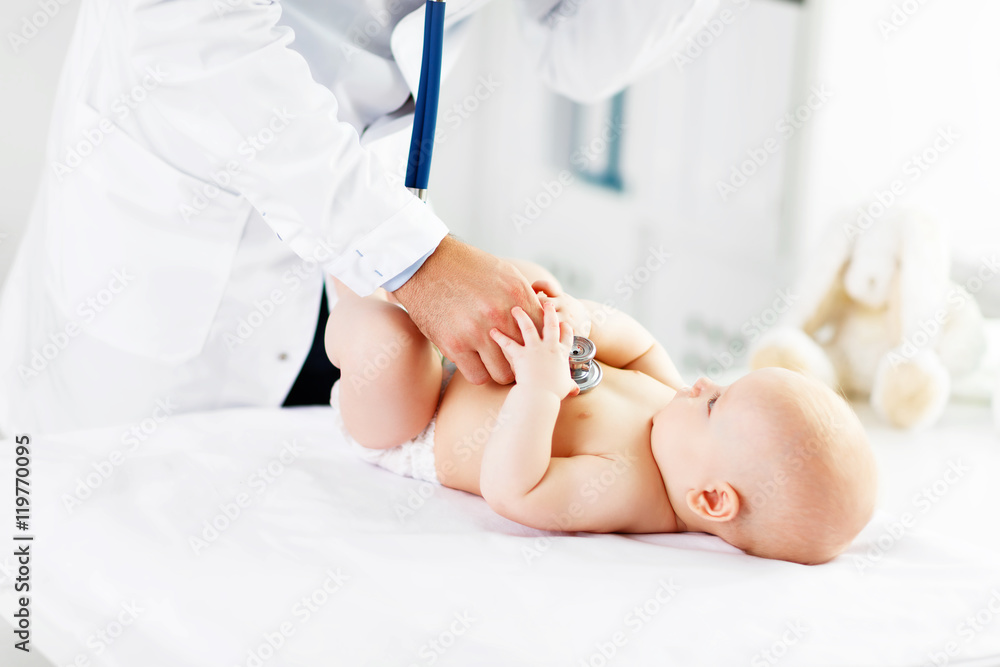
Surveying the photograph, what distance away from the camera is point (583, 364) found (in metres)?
1.11

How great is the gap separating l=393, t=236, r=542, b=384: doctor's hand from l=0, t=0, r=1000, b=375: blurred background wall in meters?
1.05

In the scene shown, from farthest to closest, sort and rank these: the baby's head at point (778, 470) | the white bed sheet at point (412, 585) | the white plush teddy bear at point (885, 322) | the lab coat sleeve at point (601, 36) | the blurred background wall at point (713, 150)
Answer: the blurred background wall at point (713, 150), the white plush teddy bear at point (885, 322), the lab coat sleeve at point (601, 36), the baby's head at point (778, 470), the white bed sheet at point (412, 585)

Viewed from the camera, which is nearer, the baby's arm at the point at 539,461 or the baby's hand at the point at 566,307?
the baby's arm at the point at 539,461

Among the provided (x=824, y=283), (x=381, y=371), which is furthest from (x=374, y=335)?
(x=824, y=283)

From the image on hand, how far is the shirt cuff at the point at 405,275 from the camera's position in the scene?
100cm

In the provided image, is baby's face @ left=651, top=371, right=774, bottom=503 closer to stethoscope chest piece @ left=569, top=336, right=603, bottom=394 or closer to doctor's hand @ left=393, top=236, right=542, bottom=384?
stethoscope chest piece @ left=569, top=336, right=603, bottom=394

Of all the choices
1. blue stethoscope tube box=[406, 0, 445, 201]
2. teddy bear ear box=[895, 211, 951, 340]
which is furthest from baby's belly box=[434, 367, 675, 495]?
teddy bear ear box=[895, 211, 951, 340]

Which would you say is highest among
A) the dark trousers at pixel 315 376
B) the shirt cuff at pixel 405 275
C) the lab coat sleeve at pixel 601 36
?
the lab coat sleeve at pixel 601 36

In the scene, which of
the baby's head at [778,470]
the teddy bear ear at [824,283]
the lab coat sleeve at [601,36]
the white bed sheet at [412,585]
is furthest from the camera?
the teddy bear ear at [824,283]

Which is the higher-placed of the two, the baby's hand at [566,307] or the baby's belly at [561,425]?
the baby's hand at [566,307]

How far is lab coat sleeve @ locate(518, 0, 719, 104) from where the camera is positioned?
1507mm

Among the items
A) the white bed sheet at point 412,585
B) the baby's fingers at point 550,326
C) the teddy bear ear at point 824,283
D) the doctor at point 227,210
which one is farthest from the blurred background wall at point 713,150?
the baby's fingers at point 550,326

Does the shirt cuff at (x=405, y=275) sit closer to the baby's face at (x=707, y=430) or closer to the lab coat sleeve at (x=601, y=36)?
the baby's face at (x=707, y=430)

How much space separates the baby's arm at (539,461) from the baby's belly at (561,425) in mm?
70
